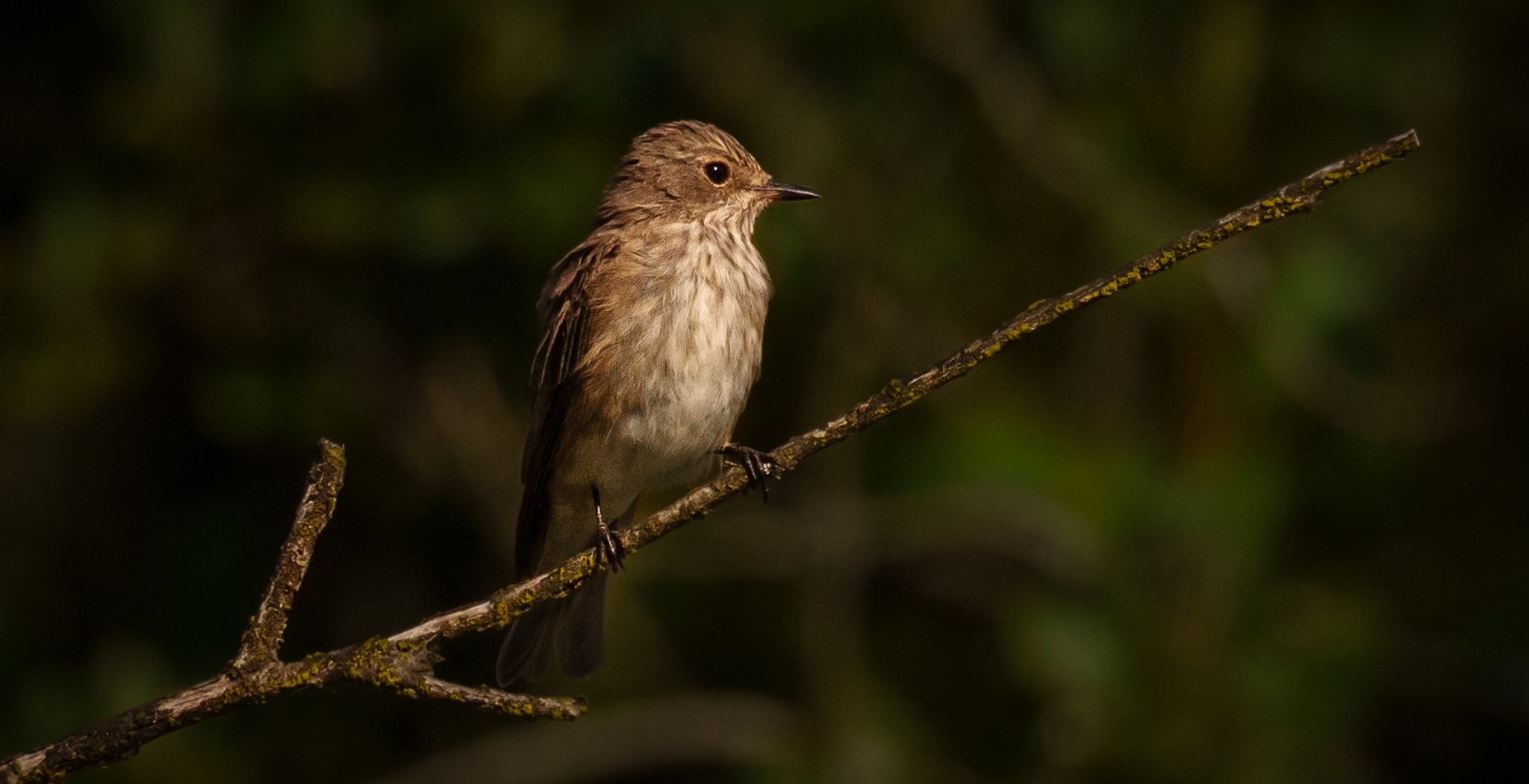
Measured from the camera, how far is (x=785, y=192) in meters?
5.00

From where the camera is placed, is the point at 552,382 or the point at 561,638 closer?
the point at 552,382

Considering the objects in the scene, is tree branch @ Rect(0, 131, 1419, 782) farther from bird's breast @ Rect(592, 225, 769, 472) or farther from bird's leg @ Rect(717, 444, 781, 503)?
bird's breast @ Rect(592, 225, 769, 472)

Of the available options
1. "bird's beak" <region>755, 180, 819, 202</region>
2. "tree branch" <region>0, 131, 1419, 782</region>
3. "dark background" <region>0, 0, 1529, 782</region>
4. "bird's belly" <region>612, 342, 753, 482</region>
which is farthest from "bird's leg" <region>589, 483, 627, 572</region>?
"dark background" <region>0, 0, 1529, 782</region>

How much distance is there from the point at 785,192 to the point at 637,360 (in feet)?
2.64

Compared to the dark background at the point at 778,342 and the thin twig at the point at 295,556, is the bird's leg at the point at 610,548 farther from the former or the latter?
the dark background at the point at 778,342

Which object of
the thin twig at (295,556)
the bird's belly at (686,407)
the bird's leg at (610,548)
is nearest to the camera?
the thin twig at (295,556)

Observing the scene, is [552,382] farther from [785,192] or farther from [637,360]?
[785,192]

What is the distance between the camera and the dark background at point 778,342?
227 inches

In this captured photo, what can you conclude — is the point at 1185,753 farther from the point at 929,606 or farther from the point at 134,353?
the point at 134,353

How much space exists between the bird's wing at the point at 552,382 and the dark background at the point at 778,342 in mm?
1258

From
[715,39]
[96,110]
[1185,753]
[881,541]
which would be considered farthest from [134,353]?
[1185,753]

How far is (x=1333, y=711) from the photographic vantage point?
502 cm

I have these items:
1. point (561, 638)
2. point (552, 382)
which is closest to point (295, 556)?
point (552, 382)

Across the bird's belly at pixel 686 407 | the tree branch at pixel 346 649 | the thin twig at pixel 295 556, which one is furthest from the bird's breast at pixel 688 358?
the thin twig at pixel 295 556
